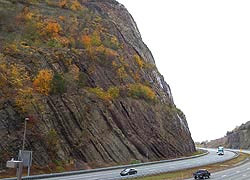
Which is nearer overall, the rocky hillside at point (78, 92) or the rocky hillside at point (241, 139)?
the rocky hillside at point (78, 92)

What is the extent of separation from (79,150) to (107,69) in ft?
83.4

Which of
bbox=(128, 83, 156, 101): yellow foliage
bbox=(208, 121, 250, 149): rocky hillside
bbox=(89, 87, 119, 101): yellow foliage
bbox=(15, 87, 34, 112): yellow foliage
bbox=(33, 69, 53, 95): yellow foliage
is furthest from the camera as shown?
bbox=(208, 121, 250, 149): rocky hillside

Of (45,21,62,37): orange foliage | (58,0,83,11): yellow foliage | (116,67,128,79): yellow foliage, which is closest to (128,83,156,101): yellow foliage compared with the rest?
(116,67,128,79): yellow foliage

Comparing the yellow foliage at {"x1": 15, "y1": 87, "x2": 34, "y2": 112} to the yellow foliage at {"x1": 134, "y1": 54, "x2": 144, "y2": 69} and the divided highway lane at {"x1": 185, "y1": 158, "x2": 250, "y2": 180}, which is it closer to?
the divided highway lane at {"x1": 185, "y1": 158, "x2": 250, "y2": 180}

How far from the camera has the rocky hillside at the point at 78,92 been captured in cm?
5194

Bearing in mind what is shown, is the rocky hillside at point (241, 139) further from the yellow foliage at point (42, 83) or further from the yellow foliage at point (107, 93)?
the yellow foliage at point (42, 83)

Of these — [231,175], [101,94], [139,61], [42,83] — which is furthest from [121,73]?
[231,175]

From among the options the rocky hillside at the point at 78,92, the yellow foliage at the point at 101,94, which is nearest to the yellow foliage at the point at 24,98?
the rocky hillside at the point at 78,92

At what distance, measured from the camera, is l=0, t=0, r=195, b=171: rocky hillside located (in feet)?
170

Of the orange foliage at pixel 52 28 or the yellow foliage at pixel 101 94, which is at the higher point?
the orange foliage at pixel 52 28

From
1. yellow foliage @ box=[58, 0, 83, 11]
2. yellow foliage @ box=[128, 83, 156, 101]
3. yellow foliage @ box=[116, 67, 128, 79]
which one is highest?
yellow foliage @ box=[58, 0, 83, 11]

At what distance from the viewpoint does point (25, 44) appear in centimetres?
6762

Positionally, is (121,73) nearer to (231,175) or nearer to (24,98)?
(24,98)

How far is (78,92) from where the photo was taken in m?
63.2
